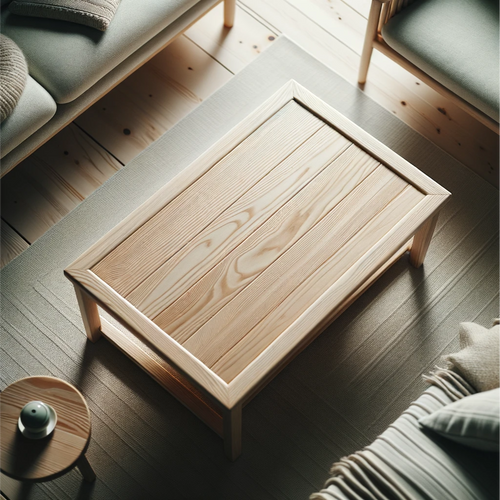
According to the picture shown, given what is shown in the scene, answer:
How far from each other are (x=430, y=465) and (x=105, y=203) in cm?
151

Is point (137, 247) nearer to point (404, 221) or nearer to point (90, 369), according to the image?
point (90, 369)

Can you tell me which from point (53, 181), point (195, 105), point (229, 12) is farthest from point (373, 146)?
point (53, 181)

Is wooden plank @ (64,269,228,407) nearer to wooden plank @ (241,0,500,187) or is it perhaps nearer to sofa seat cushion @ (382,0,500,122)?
sofa seat cushion @ (382,0,500,122)

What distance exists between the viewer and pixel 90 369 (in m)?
2.26

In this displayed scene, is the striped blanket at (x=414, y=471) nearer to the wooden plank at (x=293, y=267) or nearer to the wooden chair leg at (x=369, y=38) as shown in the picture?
the wooden plank at (x=293, y=267)

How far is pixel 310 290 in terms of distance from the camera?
1.94 m

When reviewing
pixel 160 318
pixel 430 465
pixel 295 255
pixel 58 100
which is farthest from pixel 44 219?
pixel 430 465

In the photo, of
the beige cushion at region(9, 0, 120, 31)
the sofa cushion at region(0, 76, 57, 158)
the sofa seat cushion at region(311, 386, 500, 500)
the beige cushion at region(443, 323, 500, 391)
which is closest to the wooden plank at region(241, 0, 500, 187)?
the beige cushion at region(9, 0, 120, 31)

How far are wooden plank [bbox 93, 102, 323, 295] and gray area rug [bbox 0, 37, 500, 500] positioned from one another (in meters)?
0.45

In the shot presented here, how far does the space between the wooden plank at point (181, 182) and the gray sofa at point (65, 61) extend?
0.54m

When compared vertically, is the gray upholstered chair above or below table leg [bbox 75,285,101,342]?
above

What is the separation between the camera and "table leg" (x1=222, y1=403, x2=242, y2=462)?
6.00ft

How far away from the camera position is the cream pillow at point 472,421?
159cm

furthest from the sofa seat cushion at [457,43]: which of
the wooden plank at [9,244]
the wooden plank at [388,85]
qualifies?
the wooden plank at [9,244]
